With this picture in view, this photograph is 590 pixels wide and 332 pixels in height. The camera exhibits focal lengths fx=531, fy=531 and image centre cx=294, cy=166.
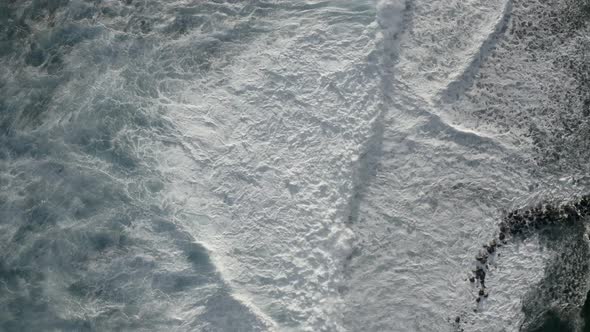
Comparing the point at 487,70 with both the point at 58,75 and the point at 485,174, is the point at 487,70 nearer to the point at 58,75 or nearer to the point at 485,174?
the point at 485,174

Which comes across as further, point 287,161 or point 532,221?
point 287,161

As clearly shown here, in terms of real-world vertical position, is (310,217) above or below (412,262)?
above

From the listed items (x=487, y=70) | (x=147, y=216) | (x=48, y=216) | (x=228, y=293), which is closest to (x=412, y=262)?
(x=228, y=293)

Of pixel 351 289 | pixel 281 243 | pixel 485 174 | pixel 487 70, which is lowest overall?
pixel 351 289

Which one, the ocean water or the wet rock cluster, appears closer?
the ocean water

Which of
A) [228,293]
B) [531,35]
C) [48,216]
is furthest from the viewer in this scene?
[531,35]

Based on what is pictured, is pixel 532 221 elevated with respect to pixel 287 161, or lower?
lower

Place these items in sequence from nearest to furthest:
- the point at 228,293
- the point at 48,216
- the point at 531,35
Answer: the point at 228,293
the point at 48,216
the point at 531,35

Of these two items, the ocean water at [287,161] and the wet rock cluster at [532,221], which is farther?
the wet rock cluster at [532,221]
